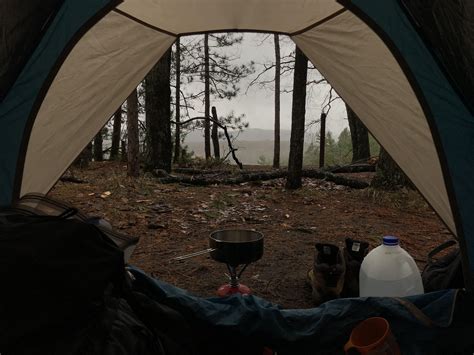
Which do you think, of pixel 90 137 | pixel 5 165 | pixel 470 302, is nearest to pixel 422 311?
pixel 470 302

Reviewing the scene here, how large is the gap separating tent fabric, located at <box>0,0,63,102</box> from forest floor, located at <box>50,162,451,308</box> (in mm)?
1920

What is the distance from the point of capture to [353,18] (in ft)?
9.65

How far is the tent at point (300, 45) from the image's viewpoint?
6.72 feet

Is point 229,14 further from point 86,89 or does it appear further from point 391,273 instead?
point 391,273

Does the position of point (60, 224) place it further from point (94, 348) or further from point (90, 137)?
point (90, 137)

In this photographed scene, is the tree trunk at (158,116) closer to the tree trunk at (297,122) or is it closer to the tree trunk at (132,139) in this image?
the tree trunk at (132,139)

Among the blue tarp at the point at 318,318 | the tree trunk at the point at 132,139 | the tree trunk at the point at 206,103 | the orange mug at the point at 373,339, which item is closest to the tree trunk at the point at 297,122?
the tree trunk at the point at 132,139

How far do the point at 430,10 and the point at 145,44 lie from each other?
7.68 ft

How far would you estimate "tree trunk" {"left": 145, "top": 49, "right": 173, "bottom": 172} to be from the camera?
25.8 feet

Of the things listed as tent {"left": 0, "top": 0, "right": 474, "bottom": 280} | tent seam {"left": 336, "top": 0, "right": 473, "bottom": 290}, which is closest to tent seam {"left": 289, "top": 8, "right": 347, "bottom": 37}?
tent {"left": 0, "top": 0, "right": 474, "bottom": 280}

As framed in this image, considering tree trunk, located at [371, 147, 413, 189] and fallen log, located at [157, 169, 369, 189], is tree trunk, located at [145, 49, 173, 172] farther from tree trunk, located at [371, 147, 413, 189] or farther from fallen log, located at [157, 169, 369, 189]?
tree trunk, located at [371, 147, 413, 189]

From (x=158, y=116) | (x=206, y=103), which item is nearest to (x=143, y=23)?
(x=158, y=116)

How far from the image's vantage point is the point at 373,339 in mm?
2018

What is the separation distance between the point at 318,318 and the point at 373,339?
0.95 ft
